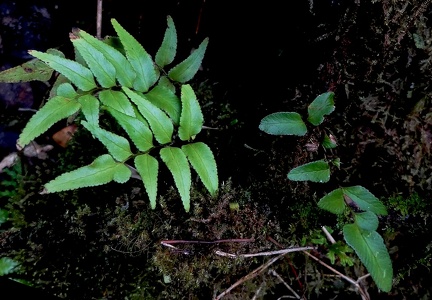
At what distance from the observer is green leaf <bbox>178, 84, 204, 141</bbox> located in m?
2.17

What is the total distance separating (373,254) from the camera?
1954mm

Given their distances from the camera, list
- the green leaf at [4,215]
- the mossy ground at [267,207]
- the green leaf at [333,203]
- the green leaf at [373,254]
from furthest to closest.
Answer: the green leaf at [4,215]
the mossy ground at [267,207]
the green leaf at [333,203]
the green leaf at [373,254]

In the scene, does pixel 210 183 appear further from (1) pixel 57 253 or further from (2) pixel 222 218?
(1) pixel 57 253

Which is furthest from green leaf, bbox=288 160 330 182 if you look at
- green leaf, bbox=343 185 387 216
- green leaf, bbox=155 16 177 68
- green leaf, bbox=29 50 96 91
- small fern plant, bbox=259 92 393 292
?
green leaf, bbox=29 50 96 91

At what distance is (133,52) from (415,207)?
6.24 ft

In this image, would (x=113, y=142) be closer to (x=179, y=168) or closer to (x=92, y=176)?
(x=92, y=176)

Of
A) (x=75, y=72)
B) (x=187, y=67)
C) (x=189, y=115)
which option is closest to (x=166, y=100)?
(x=189, y=115)

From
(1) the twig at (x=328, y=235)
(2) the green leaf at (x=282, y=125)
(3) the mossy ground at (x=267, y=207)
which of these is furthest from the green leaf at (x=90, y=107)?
(1) the twig at (x=328, y=235)

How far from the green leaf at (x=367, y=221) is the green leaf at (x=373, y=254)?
2cm

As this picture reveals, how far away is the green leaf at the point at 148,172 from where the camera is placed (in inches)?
80.9

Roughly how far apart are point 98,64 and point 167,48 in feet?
1.51

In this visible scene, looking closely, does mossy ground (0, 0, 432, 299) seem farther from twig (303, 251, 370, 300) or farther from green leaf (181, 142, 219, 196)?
green leaf (181, 142, 219, 196)

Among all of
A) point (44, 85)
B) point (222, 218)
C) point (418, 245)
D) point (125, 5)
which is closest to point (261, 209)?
point (222, 218)

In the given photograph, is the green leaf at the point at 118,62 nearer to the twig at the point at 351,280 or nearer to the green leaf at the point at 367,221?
the green leaf at the point at 367,221
